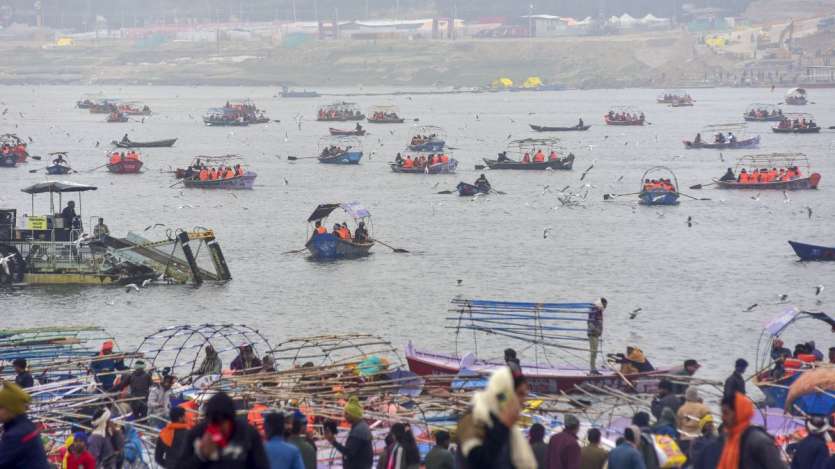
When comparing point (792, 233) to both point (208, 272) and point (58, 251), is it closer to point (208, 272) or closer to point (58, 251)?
point (208, 272)

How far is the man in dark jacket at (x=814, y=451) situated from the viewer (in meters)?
13.1

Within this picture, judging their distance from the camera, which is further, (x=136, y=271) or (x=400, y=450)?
(x=136, y=271)

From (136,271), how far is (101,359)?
65.3 ft

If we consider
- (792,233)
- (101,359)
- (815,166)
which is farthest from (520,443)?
(815,166)

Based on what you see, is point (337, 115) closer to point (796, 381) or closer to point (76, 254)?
point (76, 254)

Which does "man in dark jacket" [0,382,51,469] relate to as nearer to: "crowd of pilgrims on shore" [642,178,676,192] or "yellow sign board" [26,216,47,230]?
"yellow sign board" [26,216,47,230]

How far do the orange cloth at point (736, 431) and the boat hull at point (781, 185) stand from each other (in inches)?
2466

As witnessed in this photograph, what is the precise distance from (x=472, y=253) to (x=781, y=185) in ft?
91.0

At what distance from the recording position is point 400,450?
1345cm

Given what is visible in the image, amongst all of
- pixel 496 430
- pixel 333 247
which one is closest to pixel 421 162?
pixel 333 247

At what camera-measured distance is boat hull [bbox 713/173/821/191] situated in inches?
2758

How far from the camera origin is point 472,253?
162 feet

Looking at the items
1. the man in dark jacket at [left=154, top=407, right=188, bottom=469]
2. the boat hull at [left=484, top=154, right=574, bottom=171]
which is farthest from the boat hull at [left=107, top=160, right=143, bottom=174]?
the man in dark jacket at [left=154, top=407, right=188, bottom=469]

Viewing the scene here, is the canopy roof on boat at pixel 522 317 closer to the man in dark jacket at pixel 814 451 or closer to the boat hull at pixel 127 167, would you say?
the man in dark jacket at pixel 814 451
